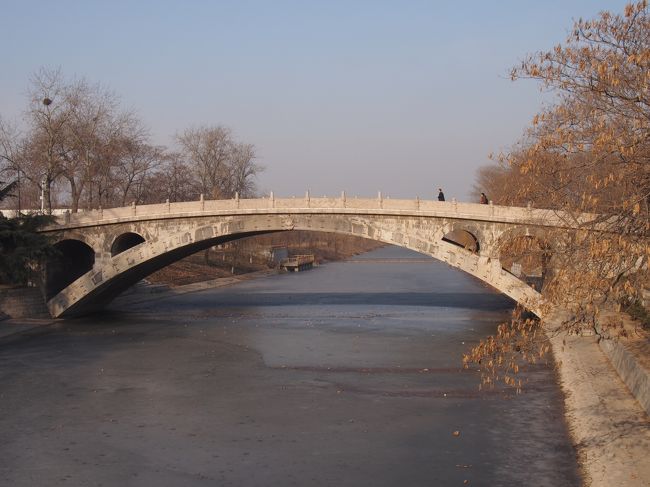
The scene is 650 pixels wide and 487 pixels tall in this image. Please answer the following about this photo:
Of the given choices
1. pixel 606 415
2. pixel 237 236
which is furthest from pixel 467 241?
A: pixel 606 415

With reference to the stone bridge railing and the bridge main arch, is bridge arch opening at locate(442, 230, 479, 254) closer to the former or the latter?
the bridge main arch

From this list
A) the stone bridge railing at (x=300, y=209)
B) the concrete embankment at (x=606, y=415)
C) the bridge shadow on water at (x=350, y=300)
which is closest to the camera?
the concrete embankment at (x=606, y=415)

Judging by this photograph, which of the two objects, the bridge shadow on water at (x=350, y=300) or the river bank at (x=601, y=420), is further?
the bridge shadow on water at (x=350, y=300)

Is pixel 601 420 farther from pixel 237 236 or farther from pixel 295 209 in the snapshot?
pixel 237 236

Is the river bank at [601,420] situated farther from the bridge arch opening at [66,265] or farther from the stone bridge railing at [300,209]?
the bridge arch opening at [66,265]

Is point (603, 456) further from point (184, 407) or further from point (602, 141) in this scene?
point (184, 407)

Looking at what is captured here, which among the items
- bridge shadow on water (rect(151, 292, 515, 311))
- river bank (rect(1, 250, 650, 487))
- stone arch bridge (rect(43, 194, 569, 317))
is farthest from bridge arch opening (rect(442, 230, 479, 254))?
river bank (rect(1, 250, 650, 487))

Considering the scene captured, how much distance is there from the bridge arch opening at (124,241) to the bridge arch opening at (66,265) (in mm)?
1367

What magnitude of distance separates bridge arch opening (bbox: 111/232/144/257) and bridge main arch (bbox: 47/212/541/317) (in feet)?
1.46

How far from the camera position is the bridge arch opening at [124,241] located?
3817cm

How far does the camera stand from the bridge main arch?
3331 cm

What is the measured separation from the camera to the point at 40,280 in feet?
123

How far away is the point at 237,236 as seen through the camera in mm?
39156

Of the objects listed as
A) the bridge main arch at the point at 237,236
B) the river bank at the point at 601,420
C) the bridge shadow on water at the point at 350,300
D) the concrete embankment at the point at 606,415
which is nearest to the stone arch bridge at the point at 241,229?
the bridge main arch at the point at 237,236
